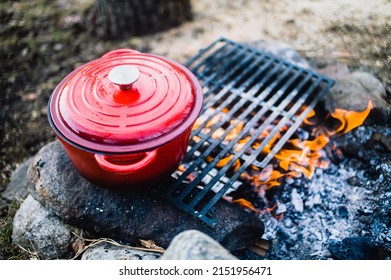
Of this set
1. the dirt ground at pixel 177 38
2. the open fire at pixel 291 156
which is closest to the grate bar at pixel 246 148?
the open fire at pixel 291 156

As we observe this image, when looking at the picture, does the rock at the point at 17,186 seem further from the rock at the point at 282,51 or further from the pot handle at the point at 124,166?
the rock at the point at 282,51

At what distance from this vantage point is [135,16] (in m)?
3.78

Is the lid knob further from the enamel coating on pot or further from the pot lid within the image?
the enamel coating on pot

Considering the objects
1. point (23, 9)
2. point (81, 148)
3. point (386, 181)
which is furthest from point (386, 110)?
point (23, 9)

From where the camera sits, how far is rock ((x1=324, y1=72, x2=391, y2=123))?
2.59 meters

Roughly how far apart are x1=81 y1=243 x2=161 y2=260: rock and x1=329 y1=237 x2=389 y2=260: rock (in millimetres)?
981

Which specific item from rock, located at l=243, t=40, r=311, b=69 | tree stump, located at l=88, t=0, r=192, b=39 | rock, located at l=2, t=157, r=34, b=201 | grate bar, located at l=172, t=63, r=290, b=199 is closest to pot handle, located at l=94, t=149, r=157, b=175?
grate bar, located at l=172, t=63, r=290, b=199

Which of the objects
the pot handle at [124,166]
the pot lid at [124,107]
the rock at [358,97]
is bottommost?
the rock at [358,97]

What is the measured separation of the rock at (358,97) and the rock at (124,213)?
1.09 meters

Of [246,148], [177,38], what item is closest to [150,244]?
[246,148]

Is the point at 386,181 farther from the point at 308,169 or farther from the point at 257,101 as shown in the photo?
the point at 257,101

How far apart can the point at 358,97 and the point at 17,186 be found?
2.45 meters

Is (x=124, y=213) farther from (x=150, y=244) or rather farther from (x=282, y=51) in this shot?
(x=282, y=51)

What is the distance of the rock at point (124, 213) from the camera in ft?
6.45
